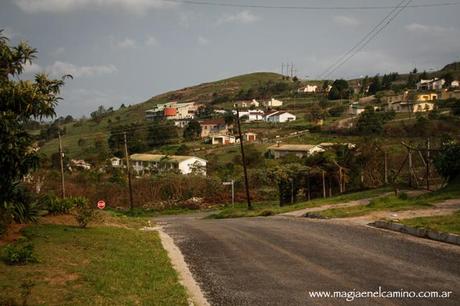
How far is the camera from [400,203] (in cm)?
1998

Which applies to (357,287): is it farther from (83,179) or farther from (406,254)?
(83,179)

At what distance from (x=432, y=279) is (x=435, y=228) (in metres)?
4.73

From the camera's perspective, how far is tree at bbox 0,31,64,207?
10664 mm

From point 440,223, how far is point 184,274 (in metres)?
7.64

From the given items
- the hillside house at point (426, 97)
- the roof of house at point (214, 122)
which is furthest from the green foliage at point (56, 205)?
the roof of house at point (214, 122)

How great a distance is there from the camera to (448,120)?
68.0 meters

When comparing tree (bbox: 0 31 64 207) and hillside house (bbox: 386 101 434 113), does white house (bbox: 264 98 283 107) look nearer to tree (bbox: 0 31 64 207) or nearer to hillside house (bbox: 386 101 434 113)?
hillside house (bbox: 386 101 434 113)

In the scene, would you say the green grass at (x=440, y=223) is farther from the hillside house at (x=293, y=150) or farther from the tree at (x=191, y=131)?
the tree at (x=191, y=131)

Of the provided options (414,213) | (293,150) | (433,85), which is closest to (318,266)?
(414,213)

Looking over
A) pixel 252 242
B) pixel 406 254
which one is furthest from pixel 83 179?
pixel 406 254

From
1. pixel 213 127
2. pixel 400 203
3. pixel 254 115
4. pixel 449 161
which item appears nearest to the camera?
pixel 400 203

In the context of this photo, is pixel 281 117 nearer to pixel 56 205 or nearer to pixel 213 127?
pixel 213 127

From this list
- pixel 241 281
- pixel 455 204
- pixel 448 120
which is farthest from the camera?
pixel 448 120

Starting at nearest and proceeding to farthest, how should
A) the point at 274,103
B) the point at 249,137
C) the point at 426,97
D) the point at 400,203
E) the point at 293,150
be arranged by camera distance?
the point at 400,203
the point at 293,150
the point at 249,137
the point at 426,97
the point at 274,103
